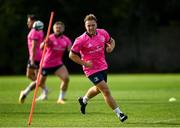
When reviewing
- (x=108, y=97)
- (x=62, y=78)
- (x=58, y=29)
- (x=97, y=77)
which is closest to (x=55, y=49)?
(x=58, y=29)

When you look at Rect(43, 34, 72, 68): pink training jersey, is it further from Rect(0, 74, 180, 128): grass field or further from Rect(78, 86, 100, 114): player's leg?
Rect(78, 86, 100, 114): player's leg

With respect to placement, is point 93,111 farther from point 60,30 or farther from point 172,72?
point 172,72

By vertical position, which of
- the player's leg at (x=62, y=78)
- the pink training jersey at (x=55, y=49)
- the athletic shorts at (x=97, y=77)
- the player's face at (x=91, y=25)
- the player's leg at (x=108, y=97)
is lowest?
the player's leg at (x=62, y=78)

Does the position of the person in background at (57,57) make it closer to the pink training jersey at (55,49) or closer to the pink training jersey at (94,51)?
the pink training jersey at (55,49)

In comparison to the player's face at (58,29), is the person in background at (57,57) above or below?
below

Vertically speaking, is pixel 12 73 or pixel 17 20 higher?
pixel 17 20

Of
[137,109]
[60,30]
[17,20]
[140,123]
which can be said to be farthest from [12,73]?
[140,123]

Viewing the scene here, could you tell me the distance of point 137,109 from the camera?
650 inches

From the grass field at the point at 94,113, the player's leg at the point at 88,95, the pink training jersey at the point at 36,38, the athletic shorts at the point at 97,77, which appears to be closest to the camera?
the grass field at the point at 94,113

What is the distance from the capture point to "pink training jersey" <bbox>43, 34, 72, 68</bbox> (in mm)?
19672

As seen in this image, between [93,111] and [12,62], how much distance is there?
28.4 meters

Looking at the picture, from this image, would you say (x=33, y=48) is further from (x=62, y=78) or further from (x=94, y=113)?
(x=94, y=113)

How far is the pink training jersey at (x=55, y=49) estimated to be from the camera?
64.5 ft

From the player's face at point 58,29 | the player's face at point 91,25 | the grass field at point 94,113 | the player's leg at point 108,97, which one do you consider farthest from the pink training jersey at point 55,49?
the player's leg at point 108,97
